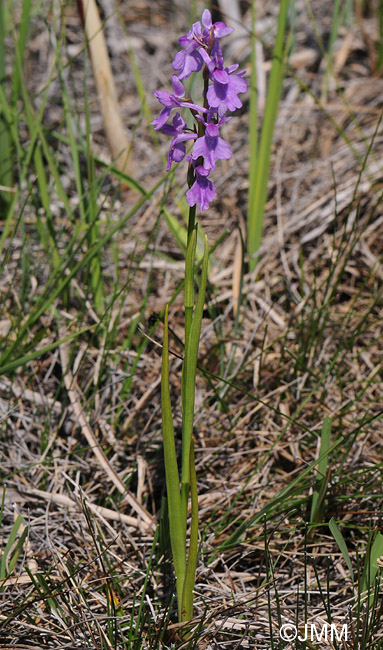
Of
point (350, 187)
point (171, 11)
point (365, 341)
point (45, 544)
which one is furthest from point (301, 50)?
point (45, 544)

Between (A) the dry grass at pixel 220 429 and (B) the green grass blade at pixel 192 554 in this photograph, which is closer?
(B) the green grass blade at pixel 192 554

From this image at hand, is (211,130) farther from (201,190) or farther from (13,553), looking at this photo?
(13,553)

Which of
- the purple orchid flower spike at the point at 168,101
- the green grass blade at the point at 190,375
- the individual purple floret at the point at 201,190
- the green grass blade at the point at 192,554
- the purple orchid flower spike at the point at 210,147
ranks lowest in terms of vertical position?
the green grass blade at the point at 192,554

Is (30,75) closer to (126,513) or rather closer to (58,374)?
(58,374)

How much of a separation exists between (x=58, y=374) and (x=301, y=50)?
2.17 metres

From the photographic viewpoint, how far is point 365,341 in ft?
6.38

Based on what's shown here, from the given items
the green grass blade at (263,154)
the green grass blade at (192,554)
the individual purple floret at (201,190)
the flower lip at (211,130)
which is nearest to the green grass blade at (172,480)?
the green grass blade at (192,554)

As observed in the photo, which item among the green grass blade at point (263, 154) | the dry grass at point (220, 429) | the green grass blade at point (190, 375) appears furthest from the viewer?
the green grass blade at point (263, 154)

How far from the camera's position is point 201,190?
3.28 ft

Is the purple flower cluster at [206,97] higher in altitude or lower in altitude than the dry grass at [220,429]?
higher

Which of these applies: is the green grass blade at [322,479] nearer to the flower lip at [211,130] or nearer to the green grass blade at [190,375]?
the green grass blade at [190,375]

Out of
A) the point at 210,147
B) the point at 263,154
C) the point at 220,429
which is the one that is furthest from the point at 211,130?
the point at 263,154

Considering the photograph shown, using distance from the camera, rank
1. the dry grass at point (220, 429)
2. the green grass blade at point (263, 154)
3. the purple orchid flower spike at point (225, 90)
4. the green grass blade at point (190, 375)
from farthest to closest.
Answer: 1. the green grass blade at point (263, 154)
2. the dry grass at point (220, 429)
3. the green grass blade at point (190, 375)
4. the purple orchid flower spike at point (225, 90)

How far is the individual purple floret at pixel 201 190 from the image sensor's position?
0.99 meters
